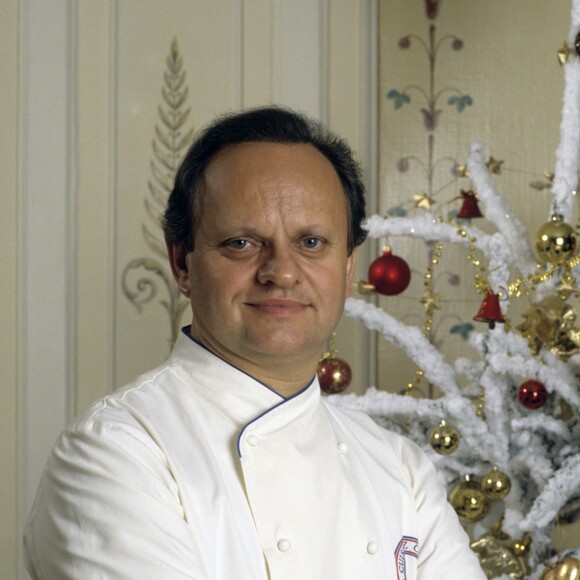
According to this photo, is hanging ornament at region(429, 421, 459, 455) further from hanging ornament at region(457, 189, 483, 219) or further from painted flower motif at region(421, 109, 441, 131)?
painted flower motif at region(421, 109, 441, 131)

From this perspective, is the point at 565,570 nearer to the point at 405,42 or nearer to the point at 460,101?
the point at 460,101

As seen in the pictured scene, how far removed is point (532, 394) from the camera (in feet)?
5.65

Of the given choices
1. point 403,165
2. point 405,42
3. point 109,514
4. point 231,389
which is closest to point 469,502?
point 231,389

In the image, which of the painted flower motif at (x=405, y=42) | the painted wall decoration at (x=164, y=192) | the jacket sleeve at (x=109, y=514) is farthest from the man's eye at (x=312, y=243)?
the painted flower motif at (x=405, y=42)

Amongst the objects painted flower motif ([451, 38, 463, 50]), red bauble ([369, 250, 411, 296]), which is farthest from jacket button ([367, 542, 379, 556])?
painted flower motif ([451, 38, 463, 50])

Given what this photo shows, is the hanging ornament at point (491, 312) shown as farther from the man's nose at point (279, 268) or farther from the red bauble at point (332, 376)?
the man's nose at point (279, 268)

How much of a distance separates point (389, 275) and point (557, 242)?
0.39 m

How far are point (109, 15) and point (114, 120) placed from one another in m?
0.26

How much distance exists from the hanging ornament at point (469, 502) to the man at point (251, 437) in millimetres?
379

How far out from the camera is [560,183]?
1773 mm

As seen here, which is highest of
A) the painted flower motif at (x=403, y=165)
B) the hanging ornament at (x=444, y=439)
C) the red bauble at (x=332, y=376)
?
the painted flower motif at (x=403, y=165)

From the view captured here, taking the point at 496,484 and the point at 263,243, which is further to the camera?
the point at 496,484

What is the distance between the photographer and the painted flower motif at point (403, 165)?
102 inches

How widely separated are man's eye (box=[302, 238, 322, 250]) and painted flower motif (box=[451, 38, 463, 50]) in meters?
1.41
